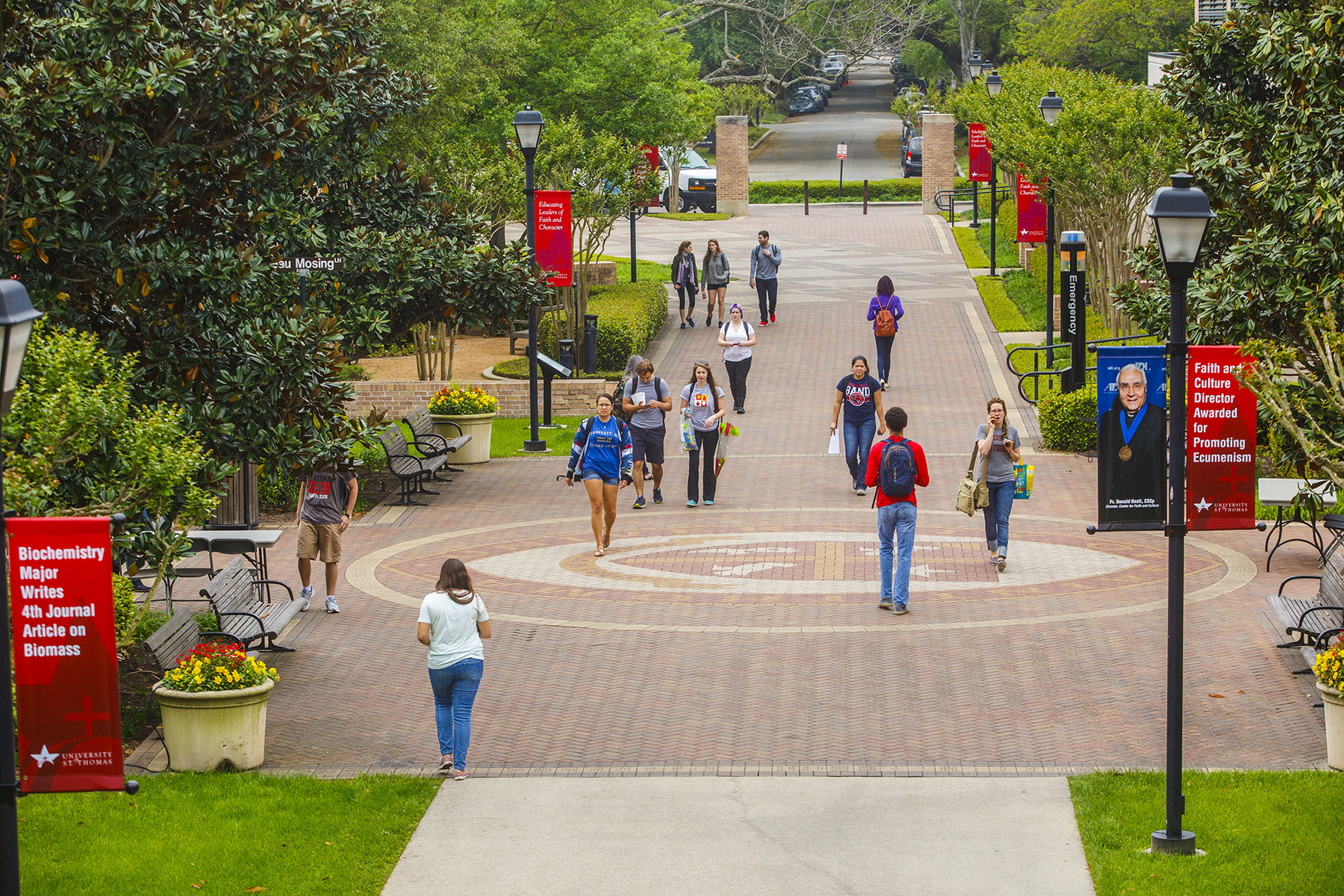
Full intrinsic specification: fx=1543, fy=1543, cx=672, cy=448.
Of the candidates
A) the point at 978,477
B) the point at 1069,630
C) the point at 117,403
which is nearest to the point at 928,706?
the point at 1069,630

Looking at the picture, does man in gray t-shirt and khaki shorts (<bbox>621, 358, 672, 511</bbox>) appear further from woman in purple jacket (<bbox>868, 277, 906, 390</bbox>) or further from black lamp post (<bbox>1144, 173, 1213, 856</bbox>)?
black lamp post (<bbox>1144, 173, 1213, 856</bbox>)

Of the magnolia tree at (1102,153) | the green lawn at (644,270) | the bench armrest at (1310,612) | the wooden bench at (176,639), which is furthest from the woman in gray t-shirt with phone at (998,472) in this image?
the green lawn at (644,270)

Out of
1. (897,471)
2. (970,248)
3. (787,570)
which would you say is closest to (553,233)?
(787,570)

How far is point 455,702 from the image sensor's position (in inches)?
386

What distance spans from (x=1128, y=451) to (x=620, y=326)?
1797 cm

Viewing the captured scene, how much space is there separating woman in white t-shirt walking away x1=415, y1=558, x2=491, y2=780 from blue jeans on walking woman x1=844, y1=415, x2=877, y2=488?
30.3 feet

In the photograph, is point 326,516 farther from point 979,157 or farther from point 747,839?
point 979,157

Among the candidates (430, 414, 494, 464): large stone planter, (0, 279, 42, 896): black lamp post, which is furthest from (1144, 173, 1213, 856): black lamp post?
(430, 414, 494, 464): large stone planter

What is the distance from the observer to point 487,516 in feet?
59.2

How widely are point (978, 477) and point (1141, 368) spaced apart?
4.99m

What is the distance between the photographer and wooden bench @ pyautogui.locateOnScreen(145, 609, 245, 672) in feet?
35.1

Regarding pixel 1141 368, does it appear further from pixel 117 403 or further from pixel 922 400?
pixel 922 400

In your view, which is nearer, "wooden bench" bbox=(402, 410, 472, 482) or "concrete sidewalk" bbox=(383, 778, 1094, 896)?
"concrete sidewalk" bbox=(383, 778, 1094, 896)

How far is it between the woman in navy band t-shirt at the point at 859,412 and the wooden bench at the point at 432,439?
518 centimetres
